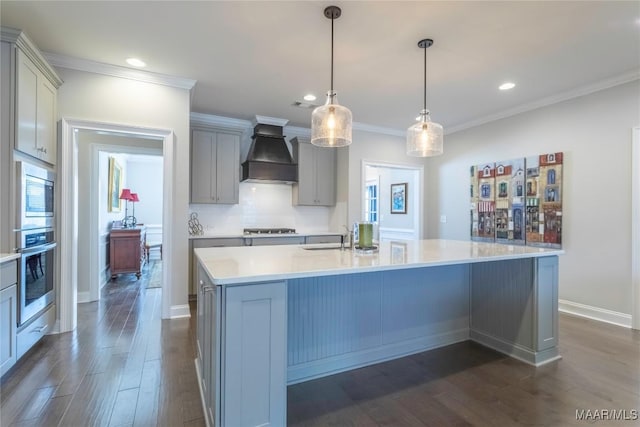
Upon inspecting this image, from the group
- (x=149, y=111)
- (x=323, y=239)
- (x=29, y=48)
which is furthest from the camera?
(x=323, y=239)

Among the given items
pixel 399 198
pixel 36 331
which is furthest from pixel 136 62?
pixel 399 198

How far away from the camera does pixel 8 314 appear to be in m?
2.20

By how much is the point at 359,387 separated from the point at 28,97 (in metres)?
3.36

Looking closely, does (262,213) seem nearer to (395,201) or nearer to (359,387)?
(395,201)

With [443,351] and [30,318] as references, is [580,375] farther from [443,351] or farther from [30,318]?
[30,318]

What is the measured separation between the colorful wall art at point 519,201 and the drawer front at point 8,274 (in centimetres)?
532

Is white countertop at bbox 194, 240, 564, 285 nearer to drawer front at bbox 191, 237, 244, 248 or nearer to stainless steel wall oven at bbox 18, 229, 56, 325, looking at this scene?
stainless steel wall oven at bbox 18, 229, 56, 325

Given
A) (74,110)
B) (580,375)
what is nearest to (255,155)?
(74,110)

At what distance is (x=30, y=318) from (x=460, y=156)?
570cm

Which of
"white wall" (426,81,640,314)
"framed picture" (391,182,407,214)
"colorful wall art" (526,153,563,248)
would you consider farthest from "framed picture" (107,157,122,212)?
"colorful wall art" (526,153,563,248)

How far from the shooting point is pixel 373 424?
1.77m

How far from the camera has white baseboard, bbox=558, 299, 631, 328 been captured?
3.33m

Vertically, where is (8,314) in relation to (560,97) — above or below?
below

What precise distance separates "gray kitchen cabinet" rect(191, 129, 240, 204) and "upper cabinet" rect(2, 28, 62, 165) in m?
1.75
